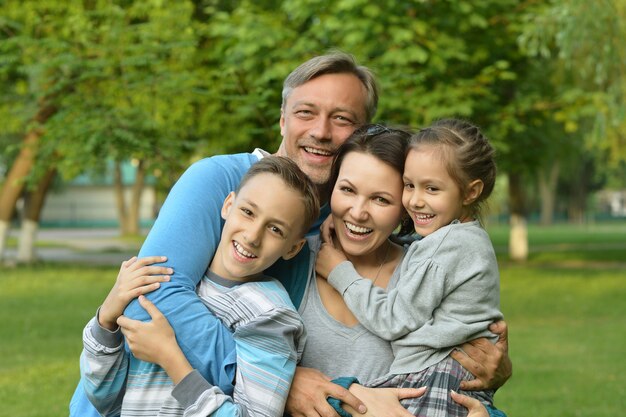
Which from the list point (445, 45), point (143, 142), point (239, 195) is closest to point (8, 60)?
point (143, 142)

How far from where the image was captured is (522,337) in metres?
13.6

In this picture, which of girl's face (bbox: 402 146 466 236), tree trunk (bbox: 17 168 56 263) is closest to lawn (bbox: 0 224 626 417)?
tree trunk (bbox: 17 168 56 263)

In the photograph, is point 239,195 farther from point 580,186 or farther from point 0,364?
point 580,186

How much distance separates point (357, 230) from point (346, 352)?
405mm

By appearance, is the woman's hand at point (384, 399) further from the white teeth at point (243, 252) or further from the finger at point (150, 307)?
the finger at point (150, 307)

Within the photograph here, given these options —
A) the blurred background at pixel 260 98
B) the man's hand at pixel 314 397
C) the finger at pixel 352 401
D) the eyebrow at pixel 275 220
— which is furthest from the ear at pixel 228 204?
the blurred background at pixel 260 98

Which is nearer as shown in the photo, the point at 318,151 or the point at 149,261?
Answer: the point at 149,261

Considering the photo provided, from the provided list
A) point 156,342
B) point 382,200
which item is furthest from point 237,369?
point 382,200

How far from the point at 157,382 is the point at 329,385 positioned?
0.54 m

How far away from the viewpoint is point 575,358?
12.0 m

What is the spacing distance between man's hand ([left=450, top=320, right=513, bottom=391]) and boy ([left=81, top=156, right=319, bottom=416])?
21.3 inches

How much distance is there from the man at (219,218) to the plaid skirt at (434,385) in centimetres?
8

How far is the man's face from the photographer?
3840 millimetres

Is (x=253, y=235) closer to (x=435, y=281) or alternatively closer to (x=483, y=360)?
(x=435, y=281)
